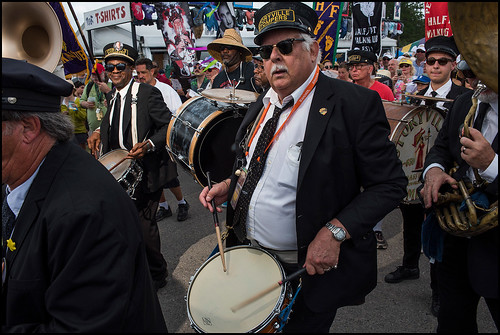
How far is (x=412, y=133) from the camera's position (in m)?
3.29

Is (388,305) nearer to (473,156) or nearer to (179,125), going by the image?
(473,156)

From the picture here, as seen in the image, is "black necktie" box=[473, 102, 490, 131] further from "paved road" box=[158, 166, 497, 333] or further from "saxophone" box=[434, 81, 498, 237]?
"paved road" box=[158, 166, 497, 333]

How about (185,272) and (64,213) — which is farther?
(185,272)

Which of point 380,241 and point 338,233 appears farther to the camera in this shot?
point 380,241

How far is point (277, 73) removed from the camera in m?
1.93

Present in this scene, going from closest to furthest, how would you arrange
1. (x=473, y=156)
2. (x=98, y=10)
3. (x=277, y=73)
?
1. (x=473, y=156)
2. (x=277, y=73)
3. (x=98, y=10)

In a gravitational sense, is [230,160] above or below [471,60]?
below

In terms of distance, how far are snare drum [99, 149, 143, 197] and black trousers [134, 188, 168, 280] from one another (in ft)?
0.44

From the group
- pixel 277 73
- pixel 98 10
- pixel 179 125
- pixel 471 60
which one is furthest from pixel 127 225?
pixel 98 10

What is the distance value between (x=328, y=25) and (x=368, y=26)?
3.05 ft

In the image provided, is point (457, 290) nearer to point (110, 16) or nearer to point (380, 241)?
point (380, 241)

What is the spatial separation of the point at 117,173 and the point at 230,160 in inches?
48.9

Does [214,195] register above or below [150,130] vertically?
below

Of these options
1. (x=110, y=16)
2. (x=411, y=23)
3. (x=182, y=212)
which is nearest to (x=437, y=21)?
Result: (x=182, y=212)
